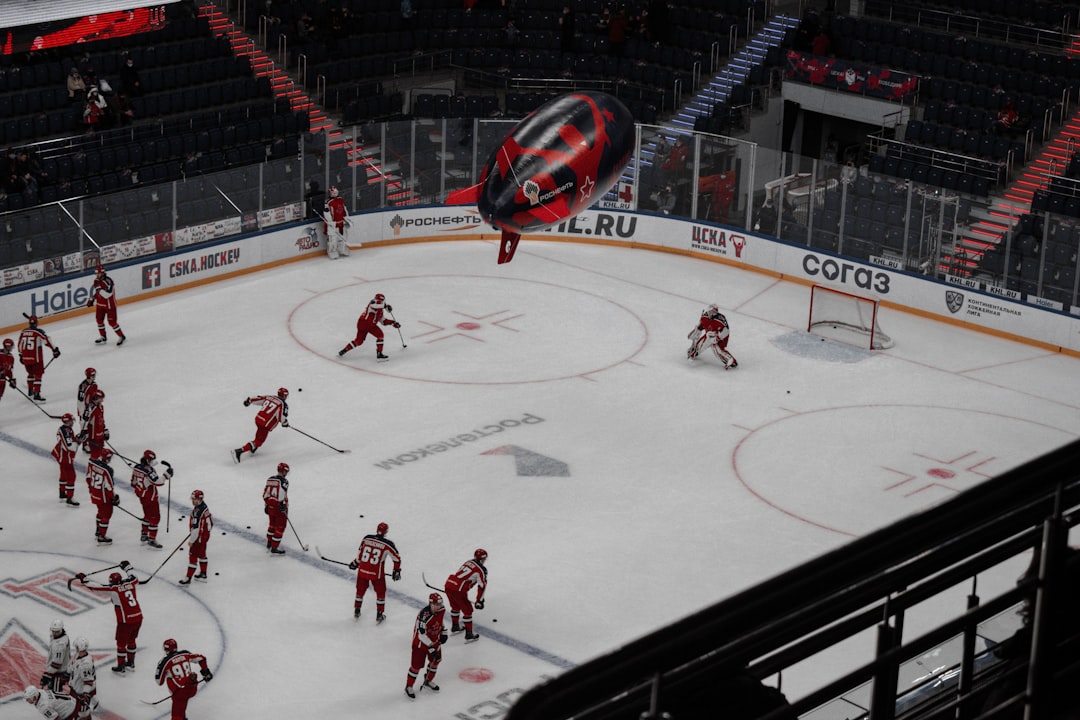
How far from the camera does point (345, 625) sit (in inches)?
633

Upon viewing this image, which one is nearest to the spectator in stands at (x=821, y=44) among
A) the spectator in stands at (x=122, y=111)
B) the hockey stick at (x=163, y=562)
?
the spectator in stands at (x=122, y=111)

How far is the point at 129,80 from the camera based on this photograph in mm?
29844

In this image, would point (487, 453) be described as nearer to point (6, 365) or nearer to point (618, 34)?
point (6, 365)

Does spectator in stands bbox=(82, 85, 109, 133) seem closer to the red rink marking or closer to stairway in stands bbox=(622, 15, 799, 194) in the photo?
stairway in stands bbox=(622, 15, 799, 194)

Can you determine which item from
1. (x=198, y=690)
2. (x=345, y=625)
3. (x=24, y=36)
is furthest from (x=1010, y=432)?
Result: (x=24, y=36)

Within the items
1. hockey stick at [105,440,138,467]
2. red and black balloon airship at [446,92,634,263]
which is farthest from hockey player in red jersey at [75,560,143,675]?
red and black balloon airship at [446,92,634,263]

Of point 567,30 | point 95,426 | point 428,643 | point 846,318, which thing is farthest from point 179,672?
point 567,30

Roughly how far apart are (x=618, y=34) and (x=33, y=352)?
1692 centimetres

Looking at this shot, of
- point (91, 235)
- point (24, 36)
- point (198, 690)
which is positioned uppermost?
point (24, 36)

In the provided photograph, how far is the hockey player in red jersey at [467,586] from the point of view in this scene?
15.3m

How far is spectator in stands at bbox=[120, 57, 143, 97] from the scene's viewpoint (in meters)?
29.8

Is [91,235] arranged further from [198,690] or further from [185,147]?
[198,690]

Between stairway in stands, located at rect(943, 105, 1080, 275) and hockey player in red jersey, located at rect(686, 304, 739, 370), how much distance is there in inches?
191

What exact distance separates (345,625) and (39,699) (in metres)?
3.57
